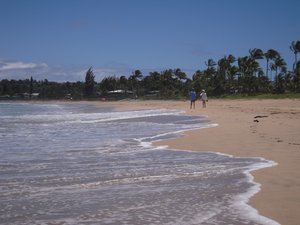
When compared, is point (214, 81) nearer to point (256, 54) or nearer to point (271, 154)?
point (256, 54)

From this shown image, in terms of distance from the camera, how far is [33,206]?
4371 millimetres

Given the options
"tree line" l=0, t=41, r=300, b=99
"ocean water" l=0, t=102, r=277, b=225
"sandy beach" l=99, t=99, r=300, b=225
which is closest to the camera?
"ocean water" l=0, t=102, r=277, b=225

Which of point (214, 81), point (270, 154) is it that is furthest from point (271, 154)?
point (214, 81)

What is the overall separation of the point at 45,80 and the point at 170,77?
78055 millimetres

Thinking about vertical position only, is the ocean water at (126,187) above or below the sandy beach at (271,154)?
below

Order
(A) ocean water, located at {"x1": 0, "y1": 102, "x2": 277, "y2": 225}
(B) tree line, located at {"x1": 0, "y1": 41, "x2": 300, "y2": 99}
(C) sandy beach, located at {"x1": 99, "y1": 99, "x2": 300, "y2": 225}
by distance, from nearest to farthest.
Answer: (A) ocean water, located at {"x1": 0, "y1": 102, "x2": 277, "y2": 225}
(C) sandy beach, located at {"x1": 99, "y1": 99, "x2": 300, "y2": 225}
(B) tree line, located at {"x1": 0, "y1": 41, "x2": 300, "y2": 99}

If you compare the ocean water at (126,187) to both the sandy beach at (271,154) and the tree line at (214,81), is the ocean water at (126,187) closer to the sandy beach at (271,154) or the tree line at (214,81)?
the sandy beach at (271,154)

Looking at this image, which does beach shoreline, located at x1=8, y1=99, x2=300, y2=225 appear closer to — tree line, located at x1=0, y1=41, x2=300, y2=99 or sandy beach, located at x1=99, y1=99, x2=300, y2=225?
sandy beach, located at x1=99, y1=99, x2=300, y2=225

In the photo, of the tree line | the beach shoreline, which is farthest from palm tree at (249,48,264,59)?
the beach shoreline

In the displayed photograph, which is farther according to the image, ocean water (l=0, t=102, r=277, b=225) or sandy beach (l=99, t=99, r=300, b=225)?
sandy beach (l=99, t=99, r=300, b=225)

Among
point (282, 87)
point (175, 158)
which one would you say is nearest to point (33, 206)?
point (175, 158)

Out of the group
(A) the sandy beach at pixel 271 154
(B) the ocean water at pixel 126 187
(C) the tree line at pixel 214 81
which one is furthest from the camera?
(C) the tree line at pixel 214 81

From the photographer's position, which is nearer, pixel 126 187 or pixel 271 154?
pixel 126 187

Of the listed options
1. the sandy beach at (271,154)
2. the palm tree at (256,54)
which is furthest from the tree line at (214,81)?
the sandy beach at (271,154)
